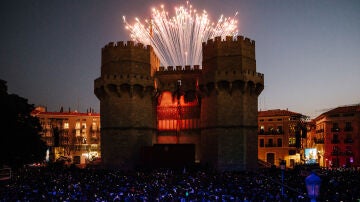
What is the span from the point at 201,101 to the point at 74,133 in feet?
213

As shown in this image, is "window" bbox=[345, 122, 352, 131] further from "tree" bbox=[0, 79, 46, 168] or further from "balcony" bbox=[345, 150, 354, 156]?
"tree" bbox=[0, 79, 46, 168]

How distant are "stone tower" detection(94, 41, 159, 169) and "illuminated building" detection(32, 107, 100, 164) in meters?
57.0

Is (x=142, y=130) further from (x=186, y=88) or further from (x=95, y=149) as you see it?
(x=95, y=149)

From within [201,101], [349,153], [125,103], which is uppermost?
[201,101]

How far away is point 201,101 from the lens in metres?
50.2

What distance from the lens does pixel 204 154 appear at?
4812cm

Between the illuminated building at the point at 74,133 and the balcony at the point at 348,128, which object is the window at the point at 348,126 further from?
the illuminated building at the point at 74,133

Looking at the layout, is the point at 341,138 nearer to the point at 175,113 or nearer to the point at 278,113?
the point at 278,113

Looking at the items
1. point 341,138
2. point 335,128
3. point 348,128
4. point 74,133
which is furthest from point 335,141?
point 74,133

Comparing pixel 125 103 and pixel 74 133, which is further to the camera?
pixel 74 133

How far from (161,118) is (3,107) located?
20439 millimetres

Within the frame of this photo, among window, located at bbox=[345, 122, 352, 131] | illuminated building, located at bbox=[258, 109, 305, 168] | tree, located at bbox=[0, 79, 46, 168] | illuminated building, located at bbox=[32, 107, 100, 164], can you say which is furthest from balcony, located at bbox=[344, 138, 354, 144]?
illuminated building, located at bbox=[32, 107, 100, 164]

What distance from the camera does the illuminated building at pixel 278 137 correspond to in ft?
258

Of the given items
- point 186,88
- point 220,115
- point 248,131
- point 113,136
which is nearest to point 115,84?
point 113,136
